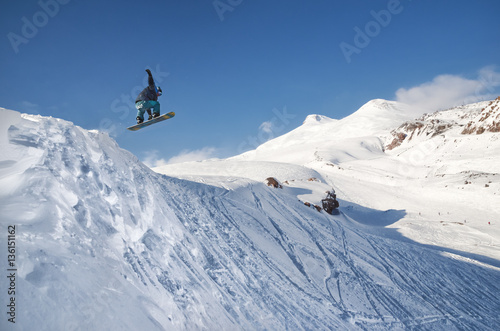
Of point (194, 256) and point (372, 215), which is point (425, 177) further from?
point (194, 256)

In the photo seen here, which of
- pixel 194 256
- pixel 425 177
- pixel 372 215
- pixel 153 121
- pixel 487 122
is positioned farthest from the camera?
pixel 487 122

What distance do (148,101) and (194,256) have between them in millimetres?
6345

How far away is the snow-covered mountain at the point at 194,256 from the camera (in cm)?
456

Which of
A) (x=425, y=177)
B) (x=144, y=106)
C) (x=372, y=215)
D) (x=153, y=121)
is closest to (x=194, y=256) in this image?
(x=153, y=121)

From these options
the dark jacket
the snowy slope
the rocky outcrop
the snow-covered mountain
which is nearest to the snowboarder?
the dark jacket

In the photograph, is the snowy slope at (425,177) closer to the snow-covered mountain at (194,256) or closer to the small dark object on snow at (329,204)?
the small dark object on snow at (329,204)

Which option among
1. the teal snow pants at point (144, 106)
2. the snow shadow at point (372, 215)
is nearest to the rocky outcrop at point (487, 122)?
the snow shadow at point (372, 215)

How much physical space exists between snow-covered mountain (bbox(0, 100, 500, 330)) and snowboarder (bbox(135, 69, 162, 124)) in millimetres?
1848

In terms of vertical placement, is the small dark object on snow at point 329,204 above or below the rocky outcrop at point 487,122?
below

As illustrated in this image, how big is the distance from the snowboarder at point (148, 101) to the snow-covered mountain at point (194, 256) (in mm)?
1848

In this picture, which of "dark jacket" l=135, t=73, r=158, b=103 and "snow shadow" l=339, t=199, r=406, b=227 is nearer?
"dark jacket" l=135, t=73, r=158, b=103

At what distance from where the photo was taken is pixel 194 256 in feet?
25.1

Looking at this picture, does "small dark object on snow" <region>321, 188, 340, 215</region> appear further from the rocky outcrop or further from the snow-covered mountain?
the rocky outcrop

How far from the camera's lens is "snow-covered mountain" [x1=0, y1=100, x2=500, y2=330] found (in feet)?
15.0
